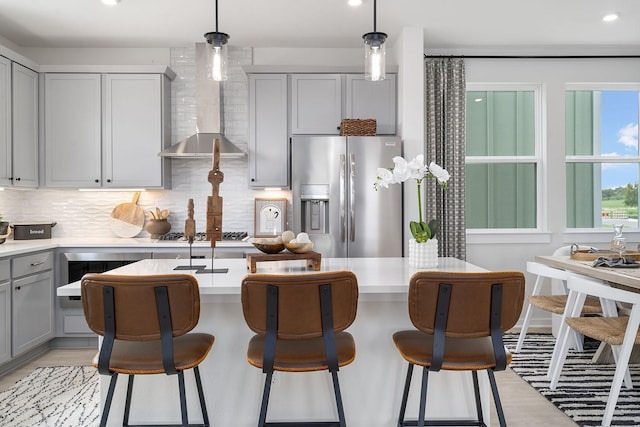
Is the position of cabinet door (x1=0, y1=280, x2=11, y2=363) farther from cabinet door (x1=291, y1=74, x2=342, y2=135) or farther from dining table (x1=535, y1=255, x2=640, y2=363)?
dining table (x1=535, y1=255, x2=640, y2=363)

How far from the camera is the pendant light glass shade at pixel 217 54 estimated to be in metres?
2.44

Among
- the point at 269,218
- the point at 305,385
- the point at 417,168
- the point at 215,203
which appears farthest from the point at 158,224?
the point at 417,168

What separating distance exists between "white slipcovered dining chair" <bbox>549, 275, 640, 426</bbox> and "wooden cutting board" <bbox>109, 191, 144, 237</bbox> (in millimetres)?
3703

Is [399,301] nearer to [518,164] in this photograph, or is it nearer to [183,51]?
[518,164]

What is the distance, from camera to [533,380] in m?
3.28

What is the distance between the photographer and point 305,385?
7.74 ft

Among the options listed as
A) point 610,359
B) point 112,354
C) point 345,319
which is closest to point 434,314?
point 345,319

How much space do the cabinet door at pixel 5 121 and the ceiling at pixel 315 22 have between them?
465 millimetres

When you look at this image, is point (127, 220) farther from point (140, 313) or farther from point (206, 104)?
point (140, 313)

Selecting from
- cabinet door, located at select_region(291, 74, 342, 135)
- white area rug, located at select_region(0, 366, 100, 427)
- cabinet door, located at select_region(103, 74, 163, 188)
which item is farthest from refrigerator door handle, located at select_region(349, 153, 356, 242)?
white area rug, located at select_region(0, 366, 100, 427)

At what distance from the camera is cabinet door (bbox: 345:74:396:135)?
4.41 metres

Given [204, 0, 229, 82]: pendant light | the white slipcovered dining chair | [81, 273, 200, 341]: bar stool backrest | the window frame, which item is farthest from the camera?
the window frame

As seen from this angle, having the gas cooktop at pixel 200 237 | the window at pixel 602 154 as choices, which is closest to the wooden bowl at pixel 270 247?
the gas cooktop at pixel 200 237

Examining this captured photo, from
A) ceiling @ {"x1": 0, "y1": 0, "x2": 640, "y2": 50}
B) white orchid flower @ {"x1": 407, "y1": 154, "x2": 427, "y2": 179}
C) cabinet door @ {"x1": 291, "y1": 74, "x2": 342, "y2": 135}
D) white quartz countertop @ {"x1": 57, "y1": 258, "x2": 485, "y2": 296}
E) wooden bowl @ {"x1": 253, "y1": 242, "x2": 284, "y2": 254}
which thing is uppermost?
ceiling @ {"x1": 0, "y1": 0, "x2": 640, "y2": 50}
